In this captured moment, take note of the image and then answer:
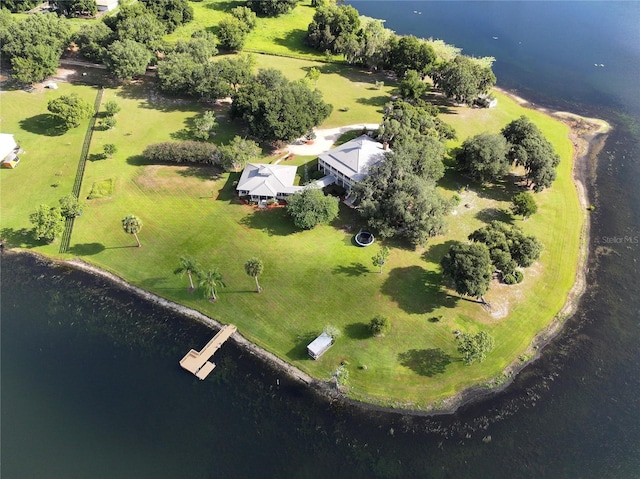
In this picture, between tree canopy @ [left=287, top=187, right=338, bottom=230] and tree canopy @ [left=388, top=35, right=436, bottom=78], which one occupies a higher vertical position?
tree canopy @ [left=388, top=35, right=436, bottom=78]

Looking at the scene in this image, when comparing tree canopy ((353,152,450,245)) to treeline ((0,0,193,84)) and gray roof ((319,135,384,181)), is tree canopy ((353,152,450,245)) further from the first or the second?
treeline ((0,0,193,84))

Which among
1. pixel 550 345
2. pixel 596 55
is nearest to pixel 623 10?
pixel 596 55

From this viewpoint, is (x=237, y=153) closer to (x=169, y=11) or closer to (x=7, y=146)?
(x=7, y=146)

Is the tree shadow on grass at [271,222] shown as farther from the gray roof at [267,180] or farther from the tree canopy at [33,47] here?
the tree canopy at [33,47]

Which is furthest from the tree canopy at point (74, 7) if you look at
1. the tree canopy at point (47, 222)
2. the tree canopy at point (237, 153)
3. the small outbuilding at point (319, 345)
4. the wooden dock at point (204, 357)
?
the small outbuilding at point (319, 345)

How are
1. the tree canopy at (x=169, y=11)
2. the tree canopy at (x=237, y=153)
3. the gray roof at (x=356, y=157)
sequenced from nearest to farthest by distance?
the gray roof at (x=356, y=157) < the tree canopy at (x=237, y=153) < the tree canopy at (x=169, y=11)

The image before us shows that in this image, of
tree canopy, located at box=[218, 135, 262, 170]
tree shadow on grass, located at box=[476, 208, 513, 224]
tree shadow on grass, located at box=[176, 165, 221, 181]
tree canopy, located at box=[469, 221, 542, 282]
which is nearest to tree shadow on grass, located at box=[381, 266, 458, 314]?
tree canopy, located at box=[469, 221, 542, 282]

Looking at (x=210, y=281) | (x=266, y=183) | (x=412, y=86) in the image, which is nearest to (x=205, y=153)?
(x=266, y=183)
